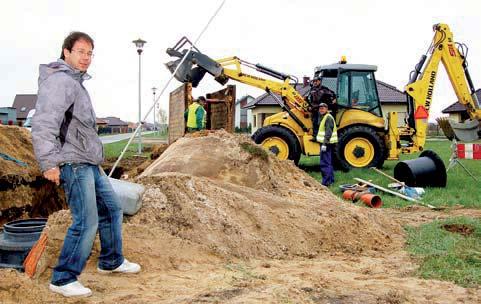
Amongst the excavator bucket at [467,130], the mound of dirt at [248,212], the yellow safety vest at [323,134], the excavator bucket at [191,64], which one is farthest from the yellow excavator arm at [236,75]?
the mound of dirt at [248,212]

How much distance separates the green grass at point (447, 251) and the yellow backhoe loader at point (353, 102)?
6134 mm

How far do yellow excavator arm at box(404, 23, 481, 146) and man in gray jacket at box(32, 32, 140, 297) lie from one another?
38.6ft

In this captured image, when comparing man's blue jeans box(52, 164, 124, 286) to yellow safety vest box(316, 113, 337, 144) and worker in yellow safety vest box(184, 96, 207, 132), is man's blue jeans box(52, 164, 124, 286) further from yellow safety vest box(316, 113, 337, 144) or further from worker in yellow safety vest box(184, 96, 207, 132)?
worker in yellow safety vest box(184, 96, 207, 132)

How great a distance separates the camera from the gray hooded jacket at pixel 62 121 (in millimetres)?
3754

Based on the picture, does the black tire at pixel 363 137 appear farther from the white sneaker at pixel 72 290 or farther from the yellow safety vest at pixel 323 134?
the white sneaker at pixel 72 290

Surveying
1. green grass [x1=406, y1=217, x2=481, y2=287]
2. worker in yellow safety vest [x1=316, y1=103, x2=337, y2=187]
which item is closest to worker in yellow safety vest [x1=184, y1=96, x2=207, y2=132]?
worker in yellow safety vest [x1=316, y1=103, x2=337, y2=187]

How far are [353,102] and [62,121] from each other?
11.1 meters

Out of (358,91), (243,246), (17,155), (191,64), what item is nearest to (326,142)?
(358,91)

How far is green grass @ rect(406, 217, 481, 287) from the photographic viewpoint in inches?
188

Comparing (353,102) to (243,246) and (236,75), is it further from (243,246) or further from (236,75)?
(243,246)

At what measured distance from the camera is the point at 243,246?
565cm

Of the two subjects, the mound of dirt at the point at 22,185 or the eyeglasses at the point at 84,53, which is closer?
the eyeglasses at the point at 84,53

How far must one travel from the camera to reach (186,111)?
13789 millimetres

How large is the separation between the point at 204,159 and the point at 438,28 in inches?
369
